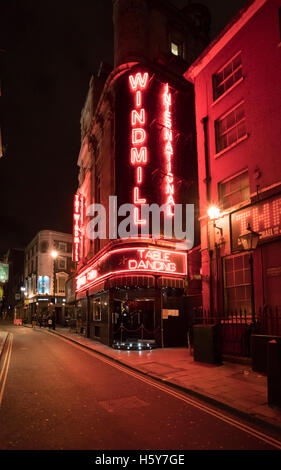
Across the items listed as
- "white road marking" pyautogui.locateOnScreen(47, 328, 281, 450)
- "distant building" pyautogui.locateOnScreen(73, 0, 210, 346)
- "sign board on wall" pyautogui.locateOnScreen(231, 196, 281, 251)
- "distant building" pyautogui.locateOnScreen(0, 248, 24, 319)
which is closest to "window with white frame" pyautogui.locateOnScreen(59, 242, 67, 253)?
"distant building" pyautogui.locateOnScreen(0, 248, 24, 319)

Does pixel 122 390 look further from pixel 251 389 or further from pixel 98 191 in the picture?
pixel 98 191

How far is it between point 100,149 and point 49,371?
19.1 meters

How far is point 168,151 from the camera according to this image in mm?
20703

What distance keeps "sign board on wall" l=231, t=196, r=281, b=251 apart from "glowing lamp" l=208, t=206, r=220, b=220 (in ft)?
2.45

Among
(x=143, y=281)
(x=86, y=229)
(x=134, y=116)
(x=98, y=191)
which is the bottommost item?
(x=143, y=281)

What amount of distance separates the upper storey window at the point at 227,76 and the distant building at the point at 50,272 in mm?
38422

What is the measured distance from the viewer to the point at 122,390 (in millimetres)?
8969

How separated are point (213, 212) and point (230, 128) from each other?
447 centimetres

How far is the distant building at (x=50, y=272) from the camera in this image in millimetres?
52250

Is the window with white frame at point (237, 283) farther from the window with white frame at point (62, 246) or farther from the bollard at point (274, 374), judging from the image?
the window with white frame at point (62, 246)

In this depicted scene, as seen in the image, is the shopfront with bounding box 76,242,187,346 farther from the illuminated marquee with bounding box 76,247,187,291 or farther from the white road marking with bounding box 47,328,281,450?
the white road marking with bounding box 47,328,281,450

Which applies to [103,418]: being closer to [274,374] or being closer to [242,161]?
[274,374]

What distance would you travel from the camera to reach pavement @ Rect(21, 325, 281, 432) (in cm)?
697

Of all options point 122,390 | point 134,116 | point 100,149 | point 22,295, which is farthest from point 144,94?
point 22,295
